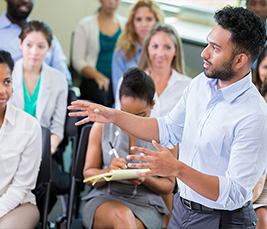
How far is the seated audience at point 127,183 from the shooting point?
1.72 m

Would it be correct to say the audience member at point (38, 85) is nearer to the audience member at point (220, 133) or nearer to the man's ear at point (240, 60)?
the audience member at point (220, 133)

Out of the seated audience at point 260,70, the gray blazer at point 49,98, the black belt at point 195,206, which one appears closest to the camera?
the black belt at point 195,206

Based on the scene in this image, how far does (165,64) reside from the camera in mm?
2570

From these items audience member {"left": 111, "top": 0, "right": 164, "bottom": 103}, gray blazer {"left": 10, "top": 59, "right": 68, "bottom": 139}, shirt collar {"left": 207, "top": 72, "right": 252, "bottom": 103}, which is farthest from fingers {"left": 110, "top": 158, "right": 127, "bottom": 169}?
audience member {"left": 111, "top": 0, "right": 164, "bottom": 103}

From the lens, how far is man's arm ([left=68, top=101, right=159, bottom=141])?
Answer: 140 cm

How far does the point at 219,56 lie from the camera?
129cm

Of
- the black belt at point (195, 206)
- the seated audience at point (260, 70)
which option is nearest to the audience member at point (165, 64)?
the seated audience at point (260, 70)

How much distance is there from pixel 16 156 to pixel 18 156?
0.04 ft

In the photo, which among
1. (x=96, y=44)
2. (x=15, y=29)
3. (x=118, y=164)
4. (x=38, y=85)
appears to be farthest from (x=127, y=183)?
(x=96, y=44)

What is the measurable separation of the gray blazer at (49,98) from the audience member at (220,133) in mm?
972

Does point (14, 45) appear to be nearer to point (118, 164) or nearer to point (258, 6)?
point (118, 164)

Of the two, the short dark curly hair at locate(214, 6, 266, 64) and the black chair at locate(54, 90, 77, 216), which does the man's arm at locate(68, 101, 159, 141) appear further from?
the black chair at locate(54, 90, 77, 216)

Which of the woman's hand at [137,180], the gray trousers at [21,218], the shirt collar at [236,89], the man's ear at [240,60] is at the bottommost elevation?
the gray trousers at [21,218]

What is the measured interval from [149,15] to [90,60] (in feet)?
2.69
